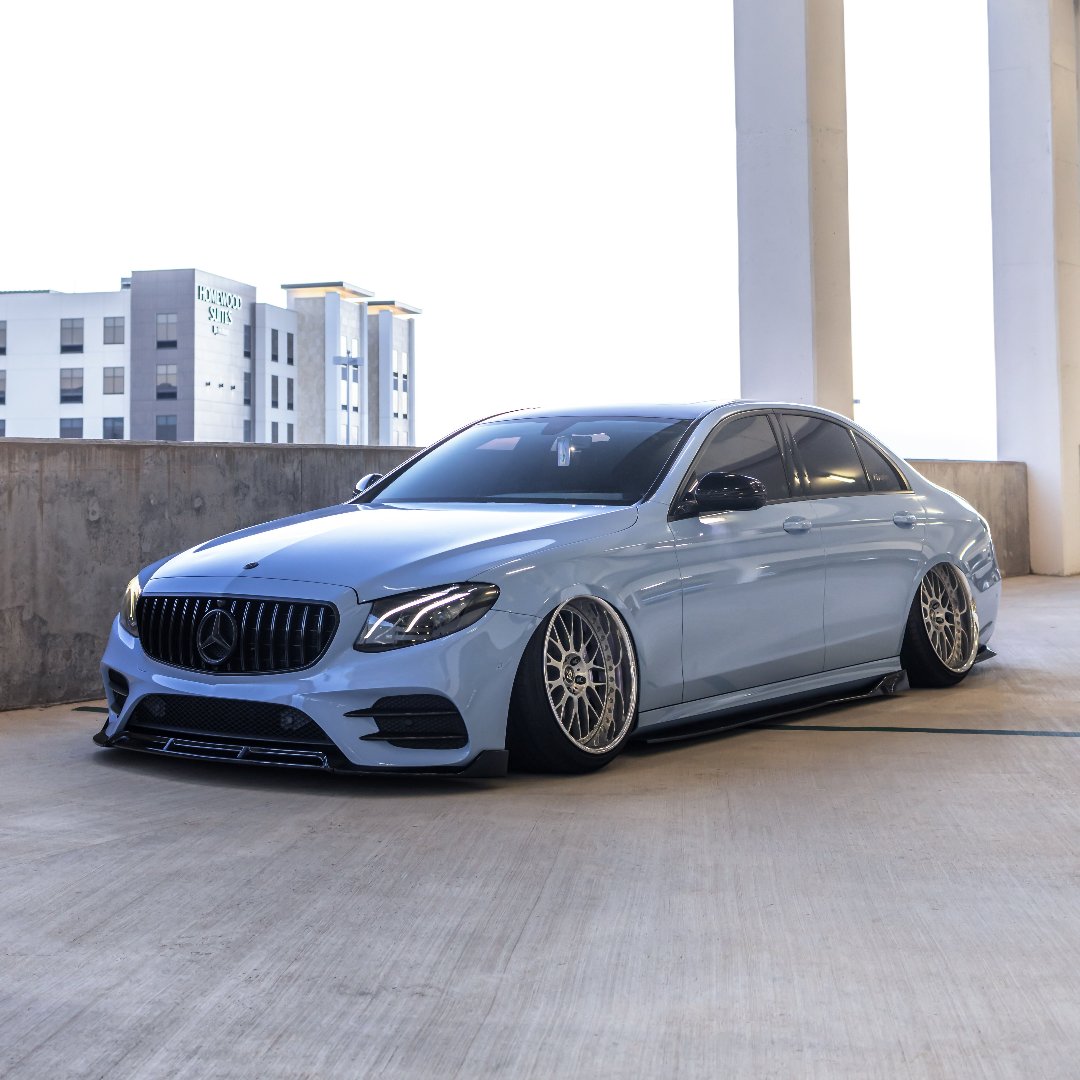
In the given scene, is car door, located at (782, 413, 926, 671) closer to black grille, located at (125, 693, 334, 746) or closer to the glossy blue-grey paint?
the glossy blue-grey paint

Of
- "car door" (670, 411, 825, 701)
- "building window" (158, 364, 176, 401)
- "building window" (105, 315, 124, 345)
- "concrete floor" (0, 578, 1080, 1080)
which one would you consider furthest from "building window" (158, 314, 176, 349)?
"concrete floor" (0, 578, 1080, 1080)

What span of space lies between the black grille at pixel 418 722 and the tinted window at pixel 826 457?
257 cm

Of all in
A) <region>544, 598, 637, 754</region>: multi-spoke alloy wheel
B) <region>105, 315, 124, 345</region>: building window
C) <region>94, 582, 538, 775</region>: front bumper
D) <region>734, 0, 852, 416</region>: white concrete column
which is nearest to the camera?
<region>94, 582, 538, 775</region>: front bumper

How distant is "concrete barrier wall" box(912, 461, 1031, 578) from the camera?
16.3 m

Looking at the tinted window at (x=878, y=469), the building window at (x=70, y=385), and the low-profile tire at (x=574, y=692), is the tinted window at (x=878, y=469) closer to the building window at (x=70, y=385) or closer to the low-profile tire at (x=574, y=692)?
the low-profile tire at (x=574, y=692)

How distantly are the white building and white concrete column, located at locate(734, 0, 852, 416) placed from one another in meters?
110

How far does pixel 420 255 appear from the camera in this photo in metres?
124

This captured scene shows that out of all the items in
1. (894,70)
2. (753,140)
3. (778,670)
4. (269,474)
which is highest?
(894,70)

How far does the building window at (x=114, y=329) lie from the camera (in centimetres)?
12425

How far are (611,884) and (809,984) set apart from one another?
0.96 meters

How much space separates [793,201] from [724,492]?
6.81 m

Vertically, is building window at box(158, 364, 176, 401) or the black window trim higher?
Result: building window at box(158, 364, 176, 401)

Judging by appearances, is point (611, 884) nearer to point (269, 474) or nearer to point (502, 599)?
point (502, 599)

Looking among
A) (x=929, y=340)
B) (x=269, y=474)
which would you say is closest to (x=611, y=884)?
(x=269, y=474)
